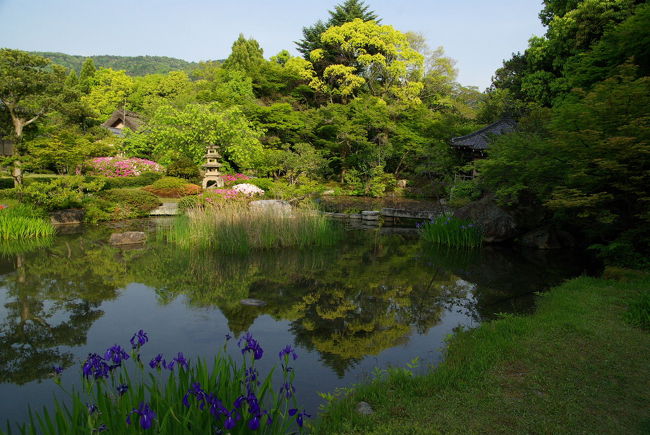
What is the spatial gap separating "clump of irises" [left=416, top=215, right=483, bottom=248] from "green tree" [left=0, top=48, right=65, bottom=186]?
10844mm

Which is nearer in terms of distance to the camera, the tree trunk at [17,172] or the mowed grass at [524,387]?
the mowed grass at [524,387]

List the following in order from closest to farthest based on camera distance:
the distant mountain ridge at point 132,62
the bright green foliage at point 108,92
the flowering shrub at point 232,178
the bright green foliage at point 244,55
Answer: the flowering shrub at point 232,178 → the bright green foliage at point 244,55 → the bright green foliage at point 108,92 → the distant mountain ridge at point 132,62

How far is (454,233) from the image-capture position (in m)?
9.22

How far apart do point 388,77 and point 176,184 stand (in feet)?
45.5

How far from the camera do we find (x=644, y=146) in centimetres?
527

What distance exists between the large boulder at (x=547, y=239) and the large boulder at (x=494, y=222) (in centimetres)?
31

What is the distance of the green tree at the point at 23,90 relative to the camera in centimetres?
1135

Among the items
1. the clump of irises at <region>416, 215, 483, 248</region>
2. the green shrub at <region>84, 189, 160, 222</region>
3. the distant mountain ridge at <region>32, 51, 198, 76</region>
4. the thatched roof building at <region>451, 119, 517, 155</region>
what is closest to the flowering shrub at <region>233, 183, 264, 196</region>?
the green shrub at <region>84, 189, 160, 222</region>

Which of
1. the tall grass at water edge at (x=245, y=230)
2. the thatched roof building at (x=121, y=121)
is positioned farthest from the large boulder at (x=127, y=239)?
the thatched roof building at (x=121, y=121)

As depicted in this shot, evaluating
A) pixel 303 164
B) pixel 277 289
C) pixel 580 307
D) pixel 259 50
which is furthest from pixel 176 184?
pixel 259 50

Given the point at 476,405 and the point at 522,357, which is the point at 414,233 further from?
the point at 476,405

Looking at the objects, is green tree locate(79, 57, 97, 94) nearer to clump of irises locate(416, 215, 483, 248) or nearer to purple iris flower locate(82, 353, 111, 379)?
clump of irises locate(416, 215, 483, 248)

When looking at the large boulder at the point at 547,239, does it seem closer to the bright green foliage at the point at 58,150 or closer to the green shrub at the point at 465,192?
the green shrub at the point at 465,192

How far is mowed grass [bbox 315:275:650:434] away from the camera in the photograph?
2346 mm
